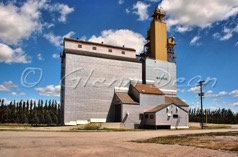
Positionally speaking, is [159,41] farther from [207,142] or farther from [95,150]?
[95,150]

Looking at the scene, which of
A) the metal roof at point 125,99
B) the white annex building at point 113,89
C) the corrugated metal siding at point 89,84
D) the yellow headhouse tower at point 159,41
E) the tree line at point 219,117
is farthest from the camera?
the tree line at point 219,117

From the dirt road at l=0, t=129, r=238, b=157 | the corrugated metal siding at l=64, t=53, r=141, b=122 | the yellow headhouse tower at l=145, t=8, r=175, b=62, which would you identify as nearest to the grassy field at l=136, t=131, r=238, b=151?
the dirt road at l=0, t=129, r=238, b=157

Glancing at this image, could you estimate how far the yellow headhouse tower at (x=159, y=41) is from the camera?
6556 cm

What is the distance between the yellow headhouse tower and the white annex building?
325cm

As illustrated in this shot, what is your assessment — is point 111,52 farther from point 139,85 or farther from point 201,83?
point 201,83

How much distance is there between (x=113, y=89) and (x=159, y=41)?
19285 millimetres

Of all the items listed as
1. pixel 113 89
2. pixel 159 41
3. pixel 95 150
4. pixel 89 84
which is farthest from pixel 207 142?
pixel 159 41

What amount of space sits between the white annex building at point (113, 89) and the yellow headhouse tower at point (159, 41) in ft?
10.7

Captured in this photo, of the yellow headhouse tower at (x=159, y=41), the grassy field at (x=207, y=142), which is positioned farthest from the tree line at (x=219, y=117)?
the grassy field at (x=207, y=142)

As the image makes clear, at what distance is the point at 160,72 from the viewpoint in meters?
64.4

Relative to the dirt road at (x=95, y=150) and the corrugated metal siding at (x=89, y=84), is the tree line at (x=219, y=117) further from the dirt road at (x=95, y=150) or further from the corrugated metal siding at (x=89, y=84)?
the dirt road at (x=95, y=150)

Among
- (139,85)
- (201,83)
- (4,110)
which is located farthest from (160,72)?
(4,110)

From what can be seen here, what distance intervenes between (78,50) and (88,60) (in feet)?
12.4

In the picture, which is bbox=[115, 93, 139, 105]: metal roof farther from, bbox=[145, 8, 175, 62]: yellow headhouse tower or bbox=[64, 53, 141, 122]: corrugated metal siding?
bbox=[145, 8, 175, 62]: yellow headhouse tower
